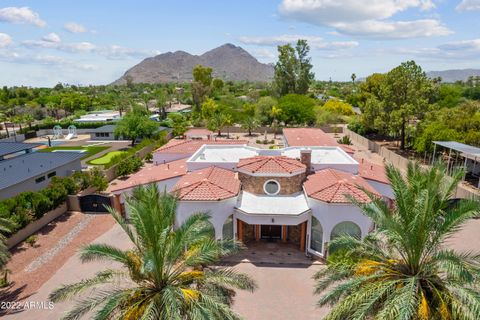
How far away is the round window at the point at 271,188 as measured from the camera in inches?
845

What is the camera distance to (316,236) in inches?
772

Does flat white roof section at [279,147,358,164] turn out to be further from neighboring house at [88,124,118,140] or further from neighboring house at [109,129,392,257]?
neighboring house at [88,124,118,140]

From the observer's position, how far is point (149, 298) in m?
9.80

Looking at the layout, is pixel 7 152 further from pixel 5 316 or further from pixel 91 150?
pixel 5 316

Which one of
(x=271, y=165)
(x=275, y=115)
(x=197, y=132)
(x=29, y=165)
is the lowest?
(x=197, y=132)

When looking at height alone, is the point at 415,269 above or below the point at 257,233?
above

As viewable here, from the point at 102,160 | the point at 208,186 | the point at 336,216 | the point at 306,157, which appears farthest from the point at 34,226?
the point at 102,160

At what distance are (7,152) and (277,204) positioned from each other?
28475 millimetres

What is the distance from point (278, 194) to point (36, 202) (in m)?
17.5

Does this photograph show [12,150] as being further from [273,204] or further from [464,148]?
[464,148]

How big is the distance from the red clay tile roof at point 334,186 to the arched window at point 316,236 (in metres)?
1.78

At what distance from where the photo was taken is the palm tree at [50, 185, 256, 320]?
30.5ft

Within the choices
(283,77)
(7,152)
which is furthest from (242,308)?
(283,77)

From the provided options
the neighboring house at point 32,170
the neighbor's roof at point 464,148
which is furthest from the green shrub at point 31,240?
the neighbor's roof at point 464,148
